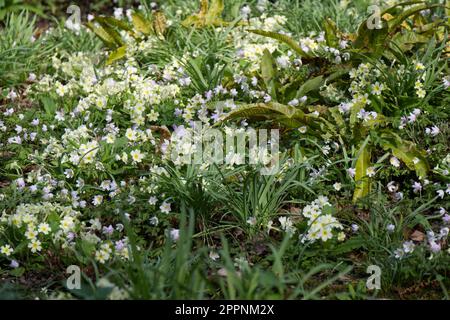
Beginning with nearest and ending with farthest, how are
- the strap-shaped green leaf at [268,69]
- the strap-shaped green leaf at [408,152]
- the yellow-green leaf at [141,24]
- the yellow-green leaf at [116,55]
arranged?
1. the strap-shaped green leaf at [408,152]
2. the strap-shaped green leaf at [268,69]
3. the yellow-green leaf at [116,55]
4. the yellow-green leaf at [141,24]

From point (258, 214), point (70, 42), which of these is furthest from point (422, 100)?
point (70, 42)

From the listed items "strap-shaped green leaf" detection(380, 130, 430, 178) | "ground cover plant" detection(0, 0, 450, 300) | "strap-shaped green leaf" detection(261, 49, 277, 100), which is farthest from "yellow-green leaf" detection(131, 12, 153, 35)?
"strap-shaped green leaf" detection(380, 130, 430, 178)

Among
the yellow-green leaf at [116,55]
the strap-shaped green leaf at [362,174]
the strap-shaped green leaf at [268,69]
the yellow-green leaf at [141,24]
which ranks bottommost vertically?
the strap-shaped green leaf at [362,174]

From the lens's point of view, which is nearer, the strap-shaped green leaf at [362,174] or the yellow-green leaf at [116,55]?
the strap-shaped green leaf at [362,174]

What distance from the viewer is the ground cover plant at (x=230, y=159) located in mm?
3594

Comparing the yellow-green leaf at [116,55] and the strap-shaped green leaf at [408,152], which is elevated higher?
the yellow-green leaf at [116,55]

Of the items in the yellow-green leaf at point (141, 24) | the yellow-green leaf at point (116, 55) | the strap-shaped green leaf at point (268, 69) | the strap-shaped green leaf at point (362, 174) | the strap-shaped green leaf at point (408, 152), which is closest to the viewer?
the strap-shaped green leaf at point (362, 174)

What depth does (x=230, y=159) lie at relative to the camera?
429 cm

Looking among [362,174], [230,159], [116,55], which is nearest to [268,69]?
[230,159]

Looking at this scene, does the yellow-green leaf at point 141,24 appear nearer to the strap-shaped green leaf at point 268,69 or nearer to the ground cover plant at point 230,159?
the ground cover plant at point 230,159

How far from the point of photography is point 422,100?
4.65 m

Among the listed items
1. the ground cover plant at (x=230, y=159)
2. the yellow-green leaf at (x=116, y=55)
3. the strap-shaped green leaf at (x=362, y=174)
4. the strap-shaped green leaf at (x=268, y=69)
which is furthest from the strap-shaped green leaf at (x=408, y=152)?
the yellow-green leaf at (x=116, y=55)
